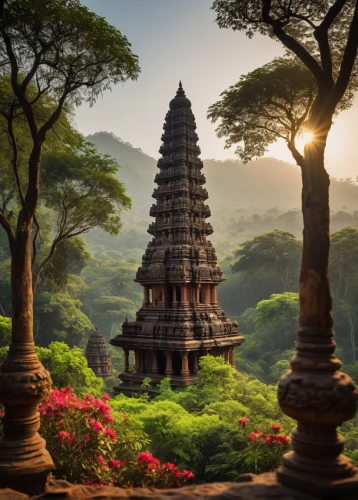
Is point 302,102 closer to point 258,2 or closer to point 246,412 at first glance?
point 258,2

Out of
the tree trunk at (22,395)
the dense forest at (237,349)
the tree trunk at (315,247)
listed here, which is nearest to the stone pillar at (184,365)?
the dense forest at (237,349)

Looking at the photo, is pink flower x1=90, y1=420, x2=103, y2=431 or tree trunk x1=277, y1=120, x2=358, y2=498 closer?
tree trunk x1=277, y1=120, x2=358, y2=498

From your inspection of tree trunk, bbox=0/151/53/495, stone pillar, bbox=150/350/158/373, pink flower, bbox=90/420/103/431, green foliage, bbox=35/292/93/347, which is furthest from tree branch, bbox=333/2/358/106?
green foliage, bbox=35/292/93/347

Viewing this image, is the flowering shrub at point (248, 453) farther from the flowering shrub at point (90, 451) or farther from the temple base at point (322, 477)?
the temple base at point (322, 477)

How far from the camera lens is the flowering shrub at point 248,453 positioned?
9.01 meters

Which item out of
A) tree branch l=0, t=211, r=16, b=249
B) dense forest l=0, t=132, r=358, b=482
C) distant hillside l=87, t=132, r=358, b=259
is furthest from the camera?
distant hillside l=87, t=132, r=358, b=259

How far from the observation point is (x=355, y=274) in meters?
47.8

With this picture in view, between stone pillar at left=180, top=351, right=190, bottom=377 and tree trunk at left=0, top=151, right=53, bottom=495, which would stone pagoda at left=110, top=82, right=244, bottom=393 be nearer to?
stone pillar at left=180, top=351, right=190, bottom=377

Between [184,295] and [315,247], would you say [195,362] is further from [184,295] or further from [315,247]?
[315,247]

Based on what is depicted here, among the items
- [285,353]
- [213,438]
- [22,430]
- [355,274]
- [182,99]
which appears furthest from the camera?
[355,274]

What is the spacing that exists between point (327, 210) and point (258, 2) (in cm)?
355

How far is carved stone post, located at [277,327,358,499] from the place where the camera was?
4.56m

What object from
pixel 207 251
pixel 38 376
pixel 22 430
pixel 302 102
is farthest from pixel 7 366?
pixel 207 251

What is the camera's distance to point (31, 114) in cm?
732
